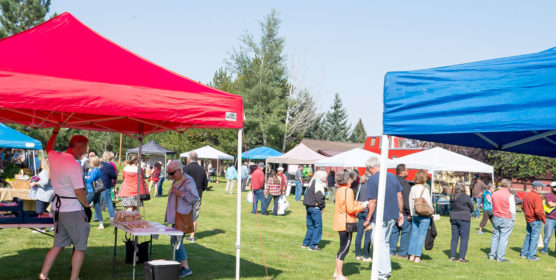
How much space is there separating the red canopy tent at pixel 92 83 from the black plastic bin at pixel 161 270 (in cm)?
170

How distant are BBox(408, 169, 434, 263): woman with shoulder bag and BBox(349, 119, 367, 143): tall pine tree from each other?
69.1 m

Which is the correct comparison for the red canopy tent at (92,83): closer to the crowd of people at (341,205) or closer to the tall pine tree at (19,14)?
the crowd of people at (341,205)

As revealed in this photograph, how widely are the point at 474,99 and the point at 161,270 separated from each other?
3899 mm

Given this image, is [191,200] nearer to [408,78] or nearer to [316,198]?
[316,198]

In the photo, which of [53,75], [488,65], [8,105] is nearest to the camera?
[488,65]

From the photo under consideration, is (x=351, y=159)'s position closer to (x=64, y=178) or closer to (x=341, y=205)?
(x=341, y=205)

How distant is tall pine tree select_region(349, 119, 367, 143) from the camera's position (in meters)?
79.6

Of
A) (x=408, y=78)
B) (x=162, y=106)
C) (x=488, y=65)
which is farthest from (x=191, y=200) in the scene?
(x=488, y=65)

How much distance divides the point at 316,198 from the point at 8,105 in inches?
242

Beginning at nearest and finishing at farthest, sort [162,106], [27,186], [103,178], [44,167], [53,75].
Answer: [53,75]
[162,106]
[44,167]
[103,178]
[27,186]

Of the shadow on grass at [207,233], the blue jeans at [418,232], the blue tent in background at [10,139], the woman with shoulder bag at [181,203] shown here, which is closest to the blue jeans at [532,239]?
the blue jeans at [418,232]

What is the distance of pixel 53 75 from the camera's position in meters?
4.66

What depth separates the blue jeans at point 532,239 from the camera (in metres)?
10.4

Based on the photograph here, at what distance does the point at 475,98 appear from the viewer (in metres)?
3.35
